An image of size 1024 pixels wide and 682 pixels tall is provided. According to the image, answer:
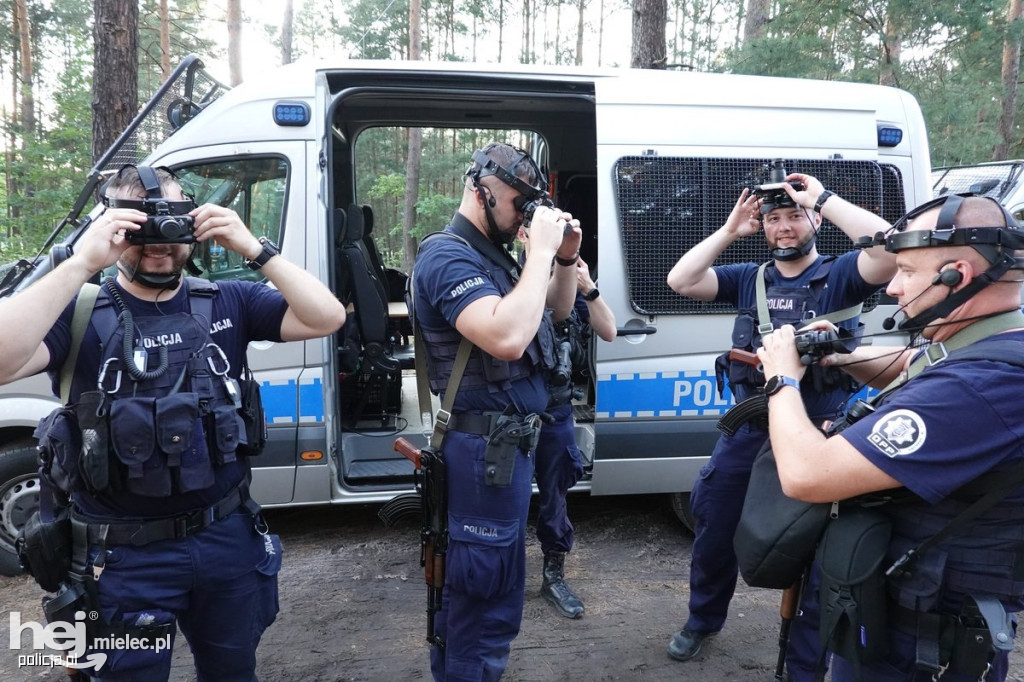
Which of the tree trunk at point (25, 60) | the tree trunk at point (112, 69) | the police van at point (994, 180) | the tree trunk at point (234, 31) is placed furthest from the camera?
the tree trunk at point (234, 31)

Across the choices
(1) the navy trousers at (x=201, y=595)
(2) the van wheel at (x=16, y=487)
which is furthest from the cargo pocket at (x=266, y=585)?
(2) the van wheel at (x=16, y=487)

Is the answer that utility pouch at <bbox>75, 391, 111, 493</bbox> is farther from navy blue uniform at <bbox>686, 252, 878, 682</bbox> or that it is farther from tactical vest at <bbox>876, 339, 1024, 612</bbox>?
navy blue uniform at <bbox>686, 252, 878, 682</bbox>

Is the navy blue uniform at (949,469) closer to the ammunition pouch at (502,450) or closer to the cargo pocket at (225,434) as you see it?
the ammunition pouch at (502,450)

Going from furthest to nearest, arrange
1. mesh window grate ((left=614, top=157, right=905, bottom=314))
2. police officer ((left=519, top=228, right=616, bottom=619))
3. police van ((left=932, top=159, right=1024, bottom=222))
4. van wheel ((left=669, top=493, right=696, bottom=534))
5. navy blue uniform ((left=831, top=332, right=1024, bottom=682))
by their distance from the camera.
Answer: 1. police van ((left=932, top=159, right=1024, bottom=222))
2. van wheel ((left=669, top=493, right=696, bottom=534))
3. mesh window grate ((left=614, top=157, right=905, bottom=314))
4. police officer ((left=519, top=228, right=616, bottom=619))
5. navy blue uniform ((left=831, top=332, right=1024, bottom=682))

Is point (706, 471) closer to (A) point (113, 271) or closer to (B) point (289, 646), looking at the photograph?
(B) point (289, 646)

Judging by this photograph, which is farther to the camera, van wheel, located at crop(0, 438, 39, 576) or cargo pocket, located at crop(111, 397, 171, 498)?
van wheel, located at crop(0, 438, 39, 576)

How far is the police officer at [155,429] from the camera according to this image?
1.58 meters

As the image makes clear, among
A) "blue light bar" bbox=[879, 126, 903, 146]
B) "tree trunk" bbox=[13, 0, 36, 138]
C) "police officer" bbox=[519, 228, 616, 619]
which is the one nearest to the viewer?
"police officer" bbox=[519, 228, 616, 619]

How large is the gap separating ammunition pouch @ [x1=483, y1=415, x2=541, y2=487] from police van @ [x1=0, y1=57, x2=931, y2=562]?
1.34 m

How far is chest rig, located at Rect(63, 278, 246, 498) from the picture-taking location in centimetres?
159

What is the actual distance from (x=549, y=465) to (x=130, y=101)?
4.68m

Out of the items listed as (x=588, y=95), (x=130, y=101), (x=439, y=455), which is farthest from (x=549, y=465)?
(x=130, y=101)

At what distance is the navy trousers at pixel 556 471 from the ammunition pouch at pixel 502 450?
100 cm

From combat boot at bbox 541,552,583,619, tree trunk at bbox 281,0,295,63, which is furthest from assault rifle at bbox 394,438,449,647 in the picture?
tree trunk at bbox 281,0,295,63
